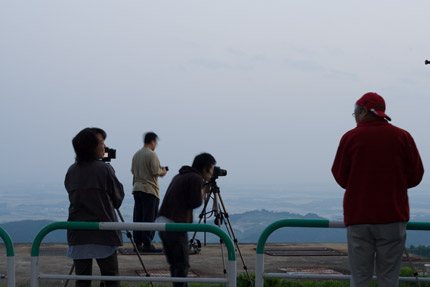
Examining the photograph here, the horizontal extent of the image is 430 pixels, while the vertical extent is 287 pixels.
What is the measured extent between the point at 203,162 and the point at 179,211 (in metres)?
0.63

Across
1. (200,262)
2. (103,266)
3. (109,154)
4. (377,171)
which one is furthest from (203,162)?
(200,262)

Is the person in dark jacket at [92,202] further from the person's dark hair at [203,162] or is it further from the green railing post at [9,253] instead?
the person's dark hair at [203,162]

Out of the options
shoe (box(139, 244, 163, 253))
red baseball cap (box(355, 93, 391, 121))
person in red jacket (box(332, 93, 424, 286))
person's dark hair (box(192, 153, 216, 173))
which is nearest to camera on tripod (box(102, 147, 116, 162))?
person's dark hair (box(192, 153, 216, 173))

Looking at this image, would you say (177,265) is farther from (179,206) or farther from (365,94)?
(365,94)

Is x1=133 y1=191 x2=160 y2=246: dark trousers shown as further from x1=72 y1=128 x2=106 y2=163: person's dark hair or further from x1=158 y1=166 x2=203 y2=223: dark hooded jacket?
x1=72 y1=128 x2=106 y2=163: person's dark hair

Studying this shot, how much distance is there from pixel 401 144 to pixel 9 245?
3.31 metres

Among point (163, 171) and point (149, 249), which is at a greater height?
point (163, 171)

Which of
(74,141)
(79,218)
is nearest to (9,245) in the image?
(79,218)

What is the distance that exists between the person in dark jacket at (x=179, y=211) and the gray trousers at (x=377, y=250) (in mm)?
1971

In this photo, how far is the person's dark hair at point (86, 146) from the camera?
21.4 feet

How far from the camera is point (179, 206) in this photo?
7309 millimetres

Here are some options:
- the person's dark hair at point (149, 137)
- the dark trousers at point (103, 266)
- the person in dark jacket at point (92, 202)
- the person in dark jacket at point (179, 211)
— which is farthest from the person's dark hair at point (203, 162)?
the person's dark hair at point (149, 137)

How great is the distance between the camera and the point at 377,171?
18.6ft

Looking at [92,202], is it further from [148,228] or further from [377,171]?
[377,171]
